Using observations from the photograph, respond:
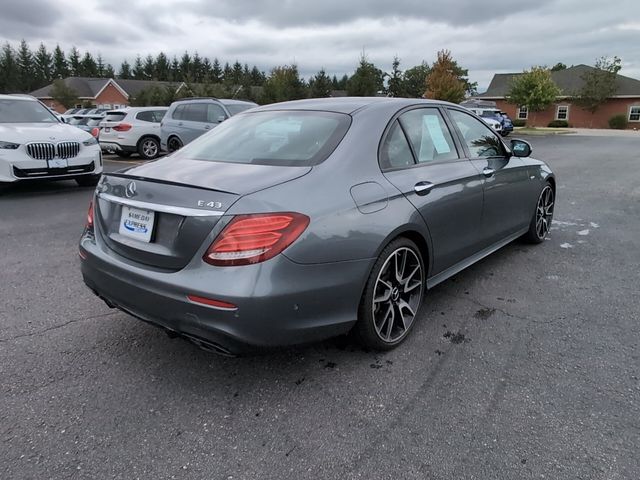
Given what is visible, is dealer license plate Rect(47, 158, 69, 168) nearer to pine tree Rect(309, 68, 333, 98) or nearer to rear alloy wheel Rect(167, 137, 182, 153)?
rear alloy wheel Rect(167, 137, 182, 153)

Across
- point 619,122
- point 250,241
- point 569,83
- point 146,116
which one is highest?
point 569,83

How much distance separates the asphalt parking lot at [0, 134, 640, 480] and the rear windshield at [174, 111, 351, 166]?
123 centimetres

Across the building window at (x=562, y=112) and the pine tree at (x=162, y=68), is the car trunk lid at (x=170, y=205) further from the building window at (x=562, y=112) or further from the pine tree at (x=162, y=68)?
the pine tree at (x=162, y=68)

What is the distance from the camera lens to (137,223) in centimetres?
262

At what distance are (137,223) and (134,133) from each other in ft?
42.7

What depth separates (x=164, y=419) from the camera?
240 cm

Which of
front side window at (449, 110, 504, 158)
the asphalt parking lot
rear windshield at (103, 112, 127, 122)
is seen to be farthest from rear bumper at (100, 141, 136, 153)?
front side window at (449, 110, 504, 158)

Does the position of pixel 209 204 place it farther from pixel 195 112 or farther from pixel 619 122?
pixel 619 122

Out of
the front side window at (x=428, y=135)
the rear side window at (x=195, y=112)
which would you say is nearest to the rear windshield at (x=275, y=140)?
the front side window at (x=428, y=135)

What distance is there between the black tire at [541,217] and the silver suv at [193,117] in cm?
790

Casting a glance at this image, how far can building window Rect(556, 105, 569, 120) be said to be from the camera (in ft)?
155

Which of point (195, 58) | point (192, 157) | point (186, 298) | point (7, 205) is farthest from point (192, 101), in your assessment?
point (195, 58)

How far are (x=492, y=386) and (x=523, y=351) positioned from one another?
51 cm

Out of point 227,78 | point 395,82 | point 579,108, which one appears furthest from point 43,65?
point 579,108
